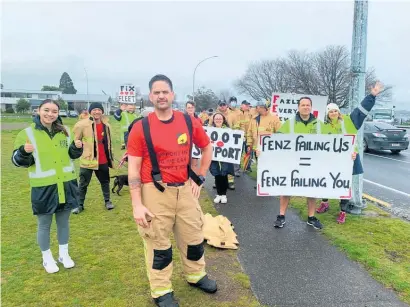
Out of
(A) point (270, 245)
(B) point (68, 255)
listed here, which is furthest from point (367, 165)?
(B) point (68, 255)

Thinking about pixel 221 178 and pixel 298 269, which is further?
pixel 221 178

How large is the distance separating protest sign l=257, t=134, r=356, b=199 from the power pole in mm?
592

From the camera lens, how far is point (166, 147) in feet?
10.9

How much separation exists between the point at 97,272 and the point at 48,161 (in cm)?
142

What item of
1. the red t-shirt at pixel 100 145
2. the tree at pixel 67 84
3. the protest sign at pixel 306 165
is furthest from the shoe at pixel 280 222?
the tree at pixel 67 84

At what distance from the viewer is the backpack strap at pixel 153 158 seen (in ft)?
10.8

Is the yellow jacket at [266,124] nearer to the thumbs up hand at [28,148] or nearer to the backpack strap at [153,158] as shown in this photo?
the backpack strap at [153,158]

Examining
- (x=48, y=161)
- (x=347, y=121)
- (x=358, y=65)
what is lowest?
(x=48, y=161)

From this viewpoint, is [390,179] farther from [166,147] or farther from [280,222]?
[166,147]

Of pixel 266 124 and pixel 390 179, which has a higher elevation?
pixel 266 124

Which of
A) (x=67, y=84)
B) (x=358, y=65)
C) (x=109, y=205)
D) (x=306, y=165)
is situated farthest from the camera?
(x=67, y=84)

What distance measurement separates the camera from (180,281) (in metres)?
4.02

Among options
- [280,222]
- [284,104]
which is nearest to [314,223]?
[280,222]

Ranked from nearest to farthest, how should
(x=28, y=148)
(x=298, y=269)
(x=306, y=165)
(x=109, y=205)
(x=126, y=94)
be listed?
1. (x=28, y=148)
2. (x=298, y=269)
3. (x=306, y=165)
4. (x=109, y=205)
5. (x=126, y=94)
